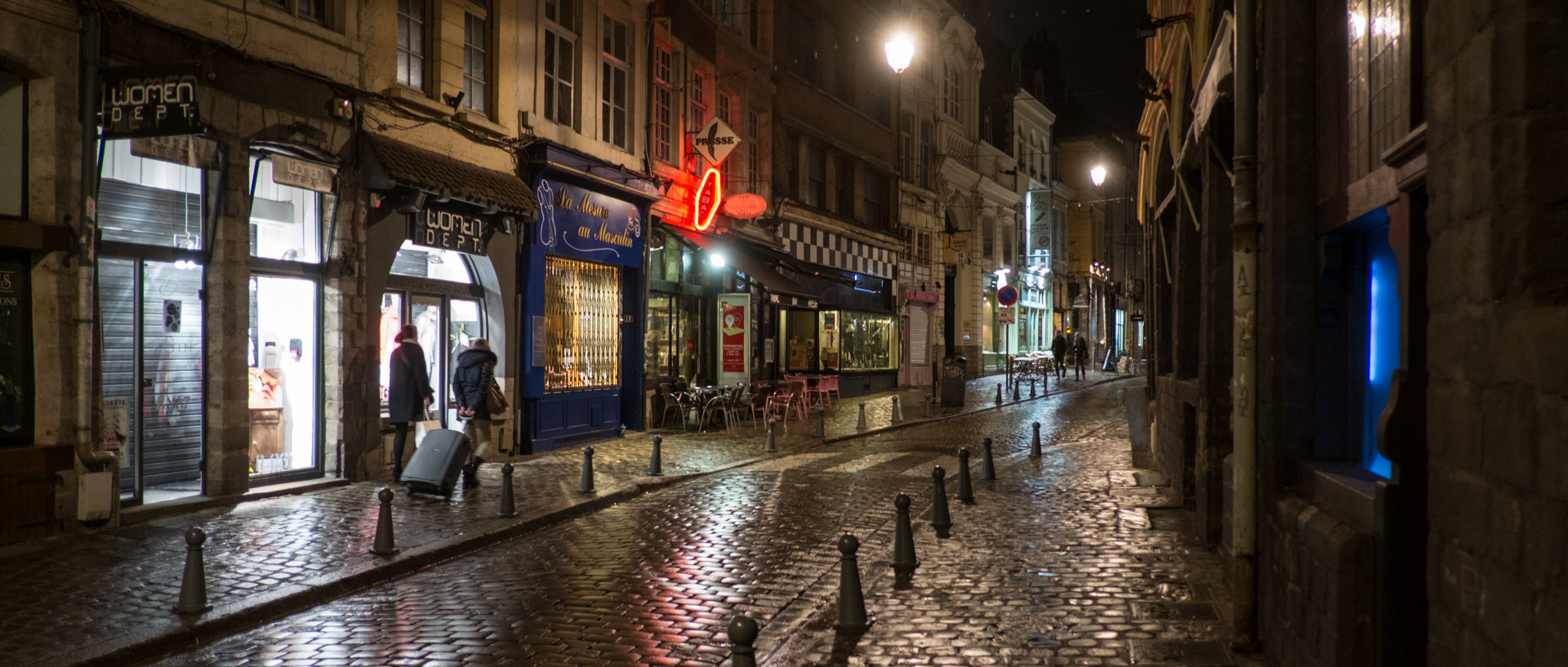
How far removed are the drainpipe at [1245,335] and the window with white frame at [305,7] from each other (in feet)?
33.0

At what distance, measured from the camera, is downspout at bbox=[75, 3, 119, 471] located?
30.5 feet

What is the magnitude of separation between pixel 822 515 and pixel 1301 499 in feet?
19.1

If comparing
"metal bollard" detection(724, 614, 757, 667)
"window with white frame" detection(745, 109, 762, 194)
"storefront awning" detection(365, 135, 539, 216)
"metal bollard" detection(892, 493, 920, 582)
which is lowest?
"metal bollard" detection(892, 493, 920, 582)

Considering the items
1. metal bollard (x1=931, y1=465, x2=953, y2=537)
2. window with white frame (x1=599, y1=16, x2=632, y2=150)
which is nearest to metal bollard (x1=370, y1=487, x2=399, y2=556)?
metal bollard (x1=931, y1=465, x2=953, y2=537)

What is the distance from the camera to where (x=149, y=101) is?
9391 millimetres

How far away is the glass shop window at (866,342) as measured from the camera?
2997cm

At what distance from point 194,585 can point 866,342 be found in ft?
84.9

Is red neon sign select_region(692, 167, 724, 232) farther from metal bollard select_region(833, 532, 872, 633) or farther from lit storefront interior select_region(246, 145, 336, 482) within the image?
metal bollard select_region(833, 532, 872, 633)

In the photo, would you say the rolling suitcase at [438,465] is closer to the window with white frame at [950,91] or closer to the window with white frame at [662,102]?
the window with white frame at [662,102]

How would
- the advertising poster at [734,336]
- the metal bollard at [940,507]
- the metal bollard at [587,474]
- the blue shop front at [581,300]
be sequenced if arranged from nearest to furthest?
A: the metal bollard at [940,507]
the metal bollard at [587,474]
the blue shop front at [581,300]
the advertising poster at [734,336]

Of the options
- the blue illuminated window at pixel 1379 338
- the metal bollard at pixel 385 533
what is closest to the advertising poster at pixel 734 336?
the metal bollard at pixel 385 533

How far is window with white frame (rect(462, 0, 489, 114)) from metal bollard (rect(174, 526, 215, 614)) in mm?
A: 9401

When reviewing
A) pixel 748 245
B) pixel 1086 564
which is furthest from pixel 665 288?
pixel 1086 564

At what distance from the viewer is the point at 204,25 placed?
10492 mm
